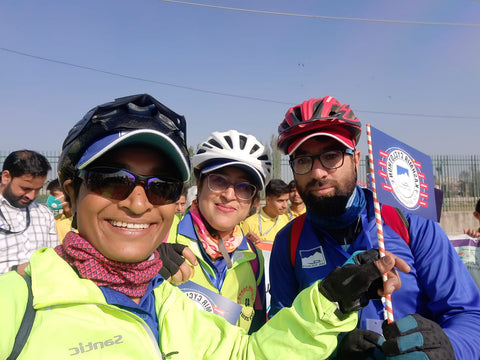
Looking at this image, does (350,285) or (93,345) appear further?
(350,285)

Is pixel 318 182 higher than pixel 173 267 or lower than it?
higher

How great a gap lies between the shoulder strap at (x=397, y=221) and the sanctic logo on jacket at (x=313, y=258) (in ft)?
1.55

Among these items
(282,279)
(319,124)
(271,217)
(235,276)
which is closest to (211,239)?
(235,276)

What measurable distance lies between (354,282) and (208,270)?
55.4 inches

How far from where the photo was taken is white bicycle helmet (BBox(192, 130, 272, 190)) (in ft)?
8.89

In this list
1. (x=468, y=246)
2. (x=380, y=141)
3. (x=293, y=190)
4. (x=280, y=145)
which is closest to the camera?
(x=380, y=141)

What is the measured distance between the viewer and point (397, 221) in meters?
2.12

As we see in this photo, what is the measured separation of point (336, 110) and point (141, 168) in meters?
1.56

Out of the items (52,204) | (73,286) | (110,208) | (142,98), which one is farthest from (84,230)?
(52,204)

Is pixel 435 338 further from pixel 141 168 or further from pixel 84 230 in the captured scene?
Answer: pixel 84 230

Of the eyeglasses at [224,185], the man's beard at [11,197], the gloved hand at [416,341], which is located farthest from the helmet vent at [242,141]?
the man's beard at [11,197]

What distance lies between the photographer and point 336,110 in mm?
2434

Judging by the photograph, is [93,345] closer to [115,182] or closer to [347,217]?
[115,182]

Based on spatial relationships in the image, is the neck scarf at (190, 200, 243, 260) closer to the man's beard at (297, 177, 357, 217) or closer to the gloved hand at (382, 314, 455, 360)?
the man's beard at (297, 177, 357, 217)
